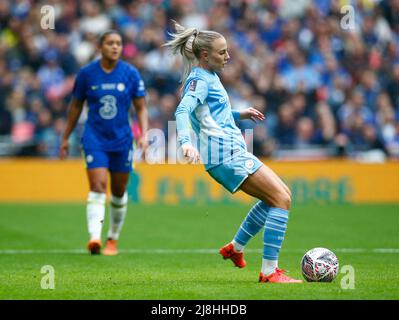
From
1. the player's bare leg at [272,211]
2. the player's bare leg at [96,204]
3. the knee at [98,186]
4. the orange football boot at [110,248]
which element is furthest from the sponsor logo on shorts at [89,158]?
the player's bare leg at [272,211]

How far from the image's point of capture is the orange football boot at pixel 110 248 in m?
11.7

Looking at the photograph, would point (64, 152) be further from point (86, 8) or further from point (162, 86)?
point (86, 8)

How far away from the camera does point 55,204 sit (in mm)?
19688

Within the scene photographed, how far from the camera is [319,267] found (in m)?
8.73

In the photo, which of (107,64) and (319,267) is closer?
(319,267)

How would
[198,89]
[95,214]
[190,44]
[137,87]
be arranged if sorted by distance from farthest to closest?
[137,87]
[95,214]
[190,44]
[198,89]

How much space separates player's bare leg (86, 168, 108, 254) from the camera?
454 inches

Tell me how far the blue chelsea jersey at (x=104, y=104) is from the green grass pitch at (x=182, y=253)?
1.38 m

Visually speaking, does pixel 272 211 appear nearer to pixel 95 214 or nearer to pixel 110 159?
pixel 95 214

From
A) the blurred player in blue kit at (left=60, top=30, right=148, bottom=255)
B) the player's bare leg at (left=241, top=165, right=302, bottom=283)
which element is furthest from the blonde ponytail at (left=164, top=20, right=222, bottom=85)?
the blurred player in blue kit at (left=60, top=30, right=148, bottom=255)

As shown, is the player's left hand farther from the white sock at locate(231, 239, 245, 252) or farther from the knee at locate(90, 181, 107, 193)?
the knee at locate(90, 181, 107, 193)

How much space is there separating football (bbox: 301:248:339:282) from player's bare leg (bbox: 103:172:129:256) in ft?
12.1

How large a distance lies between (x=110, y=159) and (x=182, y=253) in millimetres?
1450

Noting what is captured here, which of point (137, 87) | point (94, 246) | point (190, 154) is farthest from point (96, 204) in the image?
point (190, 154)
